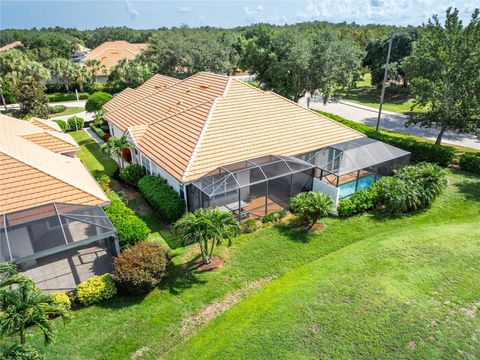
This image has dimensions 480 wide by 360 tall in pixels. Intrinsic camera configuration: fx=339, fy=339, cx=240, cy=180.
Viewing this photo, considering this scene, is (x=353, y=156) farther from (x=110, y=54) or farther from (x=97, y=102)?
(x=110, y=54)

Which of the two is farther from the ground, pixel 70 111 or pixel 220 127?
pixel 220 127

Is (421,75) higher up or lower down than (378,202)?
higher up

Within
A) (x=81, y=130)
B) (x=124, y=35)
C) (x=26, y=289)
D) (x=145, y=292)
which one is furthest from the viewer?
(x=124, y=35)

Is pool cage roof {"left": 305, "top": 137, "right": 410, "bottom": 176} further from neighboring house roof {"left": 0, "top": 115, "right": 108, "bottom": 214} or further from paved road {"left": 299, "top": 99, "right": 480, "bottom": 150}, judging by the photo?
paved road {"left": 299, "top": 99, "right": 480, "bottom": 150}

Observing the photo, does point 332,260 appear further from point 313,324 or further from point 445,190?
point 445,190

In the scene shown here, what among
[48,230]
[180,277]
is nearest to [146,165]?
[48,230]

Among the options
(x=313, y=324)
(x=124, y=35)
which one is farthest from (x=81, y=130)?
(x=124, y=35)
